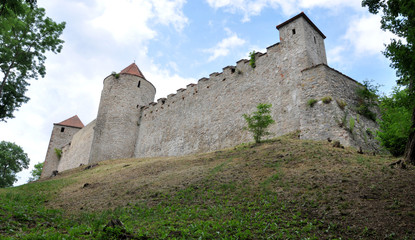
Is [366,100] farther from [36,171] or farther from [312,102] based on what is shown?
[36,171]

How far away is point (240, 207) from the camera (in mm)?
6785

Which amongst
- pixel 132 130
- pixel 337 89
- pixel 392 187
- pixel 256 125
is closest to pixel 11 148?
pixel 132 130

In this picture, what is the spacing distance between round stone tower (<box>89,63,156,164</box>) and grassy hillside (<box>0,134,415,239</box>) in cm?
1168

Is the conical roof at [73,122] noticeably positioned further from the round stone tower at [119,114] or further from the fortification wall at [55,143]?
the round stone tower at [119,114]

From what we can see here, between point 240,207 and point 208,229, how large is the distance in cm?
124

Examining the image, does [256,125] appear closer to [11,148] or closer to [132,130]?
[132,130]

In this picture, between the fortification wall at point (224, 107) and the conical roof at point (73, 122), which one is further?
the conical roof at point (73, 122)

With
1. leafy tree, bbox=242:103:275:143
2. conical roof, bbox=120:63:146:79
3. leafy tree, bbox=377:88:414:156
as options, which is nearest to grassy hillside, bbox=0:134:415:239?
leafy tree, bbox=377:88:414:156

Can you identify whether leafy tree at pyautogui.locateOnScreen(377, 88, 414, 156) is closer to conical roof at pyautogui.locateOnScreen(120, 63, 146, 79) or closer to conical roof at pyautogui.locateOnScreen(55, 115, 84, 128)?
conical roof at pyautogui.locateOnScreen(120, 63, 146, 79)

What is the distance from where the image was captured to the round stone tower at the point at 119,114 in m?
22.7

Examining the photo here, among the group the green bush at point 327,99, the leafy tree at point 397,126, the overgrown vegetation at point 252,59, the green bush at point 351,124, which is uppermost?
the overgrown vegetation at point 252,59

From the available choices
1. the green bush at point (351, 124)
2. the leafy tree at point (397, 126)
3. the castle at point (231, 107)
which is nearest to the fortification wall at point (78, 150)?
the castle at point (231, 107)

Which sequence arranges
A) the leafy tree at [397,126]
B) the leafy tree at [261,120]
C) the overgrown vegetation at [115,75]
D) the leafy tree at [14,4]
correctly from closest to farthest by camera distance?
the leafy tree at [14,4]
the leafy tree at [397,126]
the leafy tree at [261,120]
the overgrown vegetation at [115,75]

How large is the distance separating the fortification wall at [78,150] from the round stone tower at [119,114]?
1118mm
